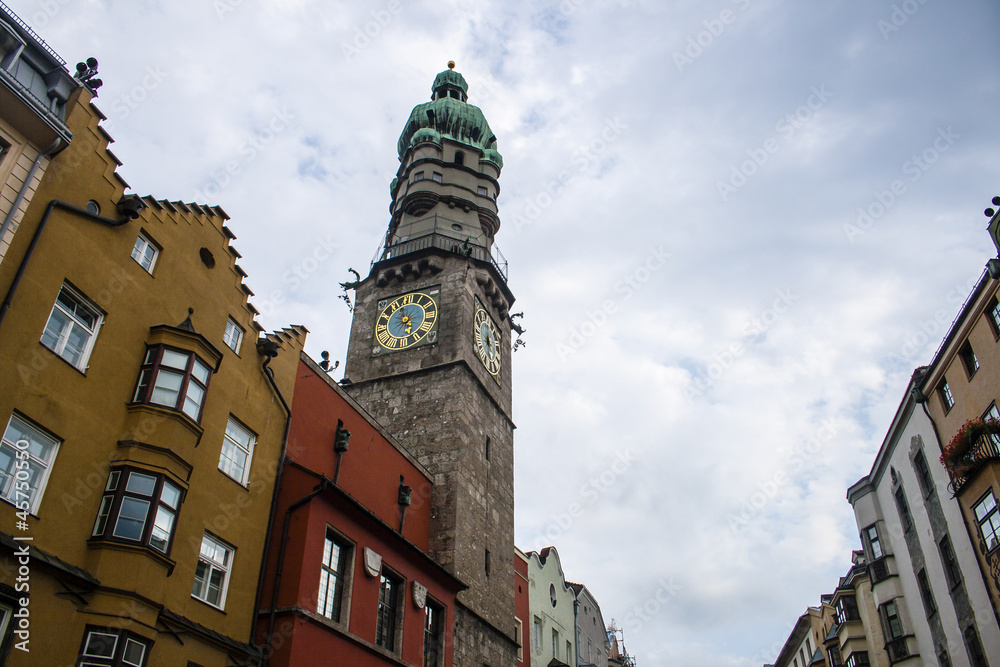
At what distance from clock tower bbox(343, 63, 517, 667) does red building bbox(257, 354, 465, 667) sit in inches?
120

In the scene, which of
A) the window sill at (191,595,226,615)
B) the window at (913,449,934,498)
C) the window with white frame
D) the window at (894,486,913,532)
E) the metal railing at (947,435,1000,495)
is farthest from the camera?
the window at (894,486,913,532)

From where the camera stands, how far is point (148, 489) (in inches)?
597

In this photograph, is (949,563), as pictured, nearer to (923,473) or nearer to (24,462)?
(923,473)

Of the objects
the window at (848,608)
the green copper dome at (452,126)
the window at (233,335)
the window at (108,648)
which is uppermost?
the green copper dome at (452,126)

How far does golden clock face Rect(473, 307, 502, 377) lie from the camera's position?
3512 centimetres

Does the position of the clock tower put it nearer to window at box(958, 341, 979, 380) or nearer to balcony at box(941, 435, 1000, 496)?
balcony at box(941, 435, 1000, 496)

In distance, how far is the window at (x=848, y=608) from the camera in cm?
3528

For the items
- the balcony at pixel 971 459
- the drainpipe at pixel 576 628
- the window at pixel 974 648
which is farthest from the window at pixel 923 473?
the drainpipe at pixel 576 628

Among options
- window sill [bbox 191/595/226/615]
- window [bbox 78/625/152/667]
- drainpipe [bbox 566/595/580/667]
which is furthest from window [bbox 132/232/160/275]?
drainpipe [bbox 566/595/580/667]

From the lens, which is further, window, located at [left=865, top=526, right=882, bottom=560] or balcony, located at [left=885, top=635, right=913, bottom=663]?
window, located at [left=865, top=526, right=882, bottom=560]

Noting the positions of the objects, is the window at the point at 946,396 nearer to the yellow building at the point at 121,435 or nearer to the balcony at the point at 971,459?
the balcony at the point at 971,459

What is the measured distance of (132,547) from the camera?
564 inches

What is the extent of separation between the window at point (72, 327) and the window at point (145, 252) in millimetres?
1805

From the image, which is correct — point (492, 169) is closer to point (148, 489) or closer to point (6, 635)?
point (148, 489)
